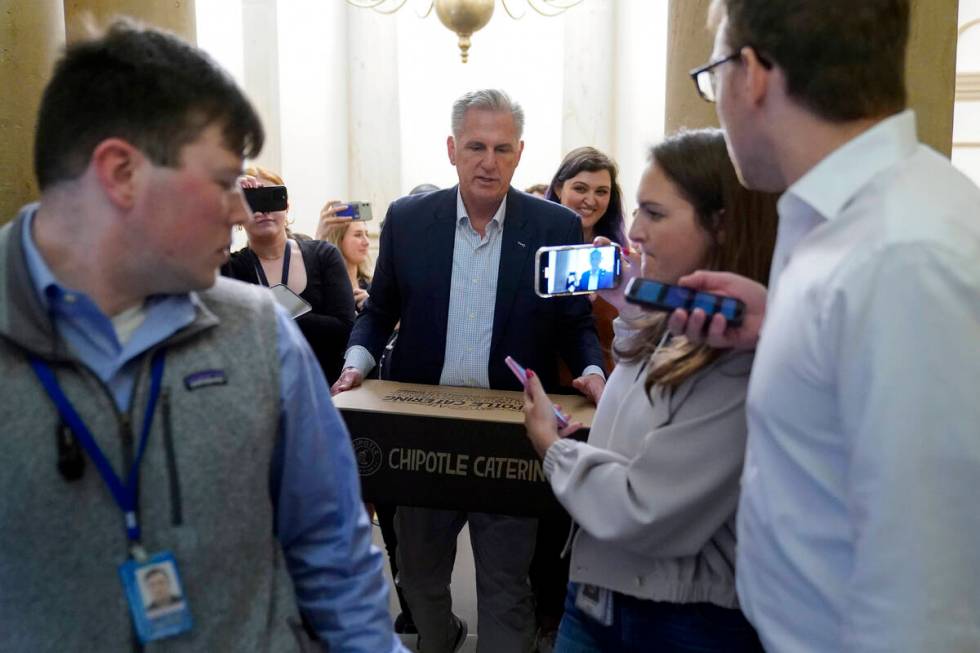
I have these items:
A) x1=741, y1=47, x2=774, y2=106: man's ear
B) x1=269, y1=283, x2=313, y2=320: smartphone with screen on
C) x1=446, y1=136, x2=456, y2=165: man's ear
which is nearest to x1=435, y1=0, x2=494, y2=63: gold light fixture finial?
x1=446, y1=136, x2=456, y2=165: man's ear

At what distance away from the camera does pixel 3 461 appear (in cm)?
116

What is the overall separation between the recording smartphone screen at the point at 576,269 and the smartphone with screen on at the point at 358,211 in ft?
8.98

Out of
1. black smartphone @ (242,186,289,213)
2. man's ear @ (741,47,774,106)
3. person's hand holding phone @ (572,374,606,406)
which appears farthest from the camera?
black smartphone @ (242,186,289,213)

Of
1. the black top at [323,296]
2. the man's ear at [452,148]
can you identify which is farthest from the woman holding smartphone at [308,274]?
the man's ear at [452,148]

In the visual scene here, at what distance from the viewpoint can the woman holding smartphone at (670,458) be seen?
1.65 meters

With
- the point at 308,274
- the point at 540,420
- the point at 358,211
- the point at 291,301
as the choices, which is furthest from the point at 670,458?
the point at 358,211

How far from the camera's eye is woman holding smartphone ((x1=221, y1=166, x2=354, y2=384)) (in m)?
3.93

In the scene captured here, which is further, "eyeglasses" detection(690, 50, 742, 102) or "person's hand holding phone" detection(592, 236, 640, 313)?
"person's hand holding phone" detection(592, 236, 640, 313)

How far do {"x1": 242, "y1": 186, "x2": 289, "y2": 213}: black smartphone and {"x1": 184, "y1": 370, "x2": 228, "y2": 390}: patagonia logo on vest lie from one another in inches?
86.3

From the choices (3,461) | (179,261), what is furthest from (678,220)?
(3,461)

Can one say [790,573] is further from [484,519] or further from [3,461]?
[484,519]

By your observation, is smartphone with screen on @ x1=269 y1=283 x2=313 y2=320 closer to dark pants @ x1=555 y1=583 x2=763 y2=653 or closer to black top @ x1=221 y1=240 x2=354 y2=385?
black top @ x1=221 y1=240 x2=354 y2=385

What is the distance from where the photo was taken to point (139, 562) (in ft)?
3.90

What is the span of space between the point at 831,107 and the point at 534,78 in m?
8.63
